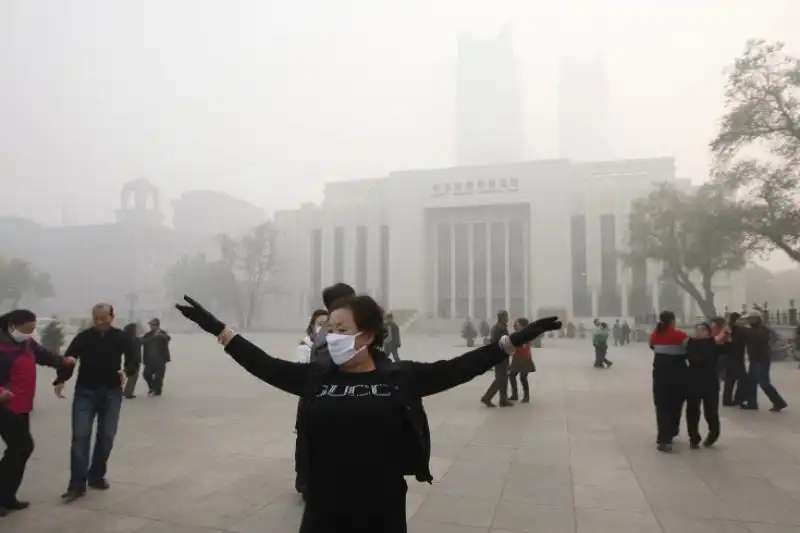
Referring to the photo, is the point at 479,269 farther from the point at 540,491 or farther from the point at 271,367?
the point at 271,367

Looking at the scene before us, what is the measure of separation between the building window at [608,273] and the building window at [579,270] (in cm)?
150

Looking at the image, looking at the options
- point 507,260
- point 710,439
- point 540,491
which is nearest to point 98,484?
point 540,491

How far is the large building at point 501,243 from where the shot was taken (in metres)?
59.3

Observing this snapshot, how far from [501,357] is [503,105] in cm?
15073

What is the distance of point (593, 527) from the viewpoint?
4301mm

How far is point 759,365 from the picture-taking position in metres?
9.72

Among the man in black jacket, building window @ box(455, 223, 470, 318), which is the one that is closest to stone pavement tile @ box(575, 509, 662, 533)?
the man in black jacket

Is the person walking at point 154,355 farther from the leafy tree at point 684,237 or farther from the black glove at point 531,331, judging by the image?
the leafy tree at point 684,237

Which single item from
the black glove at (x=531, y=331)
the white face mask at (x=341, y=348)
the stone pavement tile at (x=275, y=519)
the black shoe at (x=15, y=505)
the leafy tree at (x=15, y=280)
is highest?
the leafy tree at (x=15, y=280)

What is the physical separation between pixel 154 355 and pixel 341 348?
33.8 ft

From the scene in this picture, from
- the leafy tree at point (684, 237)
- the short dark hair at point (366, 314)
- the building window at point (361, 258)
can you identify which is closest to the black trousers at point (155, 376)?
the short dark hair at point (366, 314)

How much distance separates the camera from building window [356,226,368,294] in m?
70.6

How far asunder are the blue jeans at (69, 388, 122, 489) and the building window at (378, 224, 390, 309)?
204 ft

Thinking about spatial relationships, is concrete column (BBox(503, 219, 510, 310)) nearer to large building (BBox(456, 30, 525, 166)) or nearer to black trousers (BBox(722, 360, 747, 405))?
black trousers (BBox(722, 360, 747, 405))
